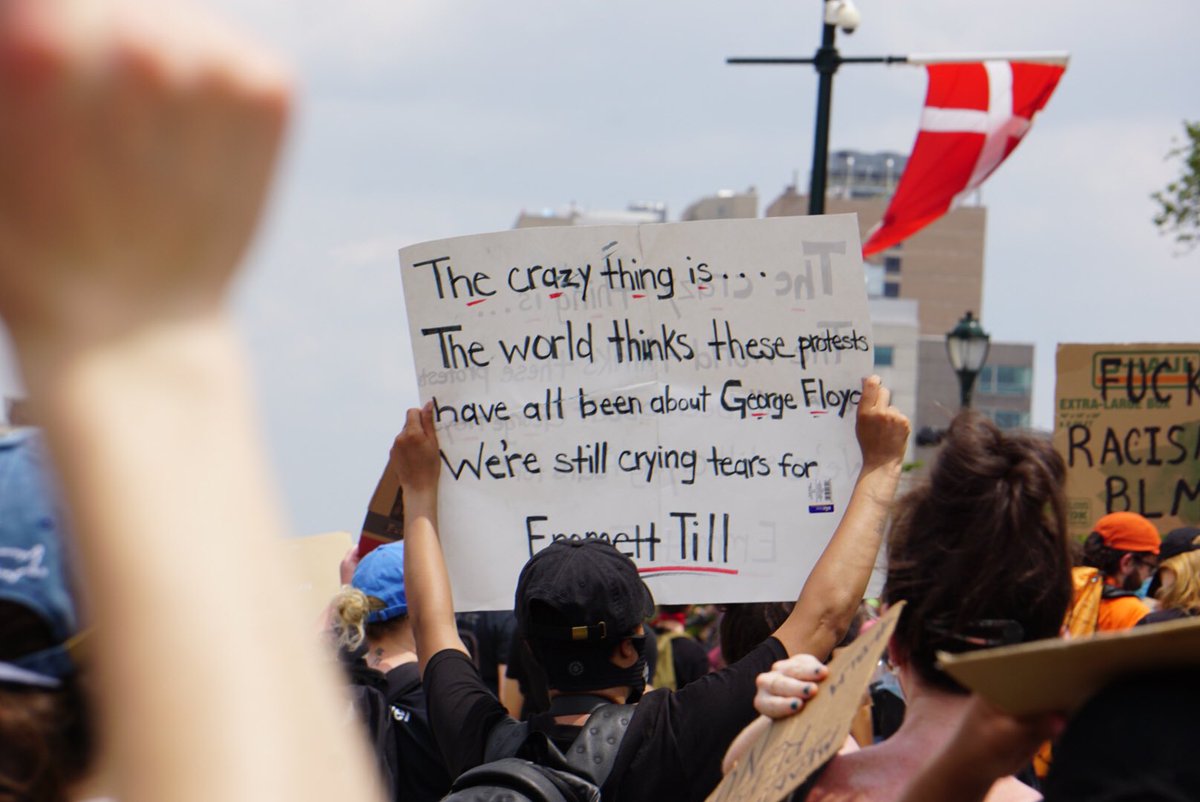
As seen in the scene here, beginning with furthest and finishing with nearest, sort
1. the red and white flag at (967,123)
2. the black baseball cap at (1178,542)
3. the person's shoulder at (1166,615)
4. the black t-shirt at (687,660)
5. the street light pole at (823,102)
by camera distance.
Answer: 1. the red and white flag at (967,123)
2. the street light pole at (823,102)
3. the black t-shirt at (687,660)
4. the black baseball cap at (1178,542)
5. the person's shoulder at (1166,615)

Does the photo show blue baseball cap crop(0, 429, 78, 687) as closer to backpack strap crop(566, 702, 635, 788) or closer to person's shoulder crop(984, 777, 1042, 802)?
person's shoulder crop(984, 777, 1042, 802)

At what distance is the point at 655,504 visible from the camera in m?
3.71

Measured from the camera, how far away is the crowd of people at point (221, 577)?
0.65 m

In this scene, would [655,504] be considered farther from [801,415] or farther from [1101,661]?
[1101,661]

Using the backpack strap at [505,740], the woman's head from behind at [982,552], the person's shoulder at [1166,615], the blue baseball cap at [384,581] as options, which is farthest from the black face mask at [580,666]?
the person's shoulder at [1166,615]

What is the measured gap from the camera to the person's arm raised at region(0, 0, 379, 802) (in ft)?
2.11

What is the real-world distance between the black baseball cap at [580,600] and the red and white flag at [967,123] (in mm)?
8853

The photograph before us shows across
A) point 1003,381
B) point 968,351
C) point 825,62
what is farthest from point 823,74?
point 1003,381

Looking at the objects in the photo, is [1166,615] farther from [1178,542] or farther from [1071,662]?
[1071,662]

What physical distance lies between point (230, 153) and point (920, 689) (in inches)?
68.1

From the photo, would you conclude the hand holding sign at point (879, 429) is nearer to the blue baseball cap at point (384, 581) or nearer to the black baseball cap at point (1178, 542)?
the blue baseball cap at point (384, 581)

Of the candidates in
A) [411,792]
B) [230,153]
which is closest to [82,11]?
[230,153]

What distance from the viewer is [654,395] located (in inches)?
149

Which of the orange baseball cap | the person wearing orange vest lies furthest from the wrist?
the orange baseball cap
